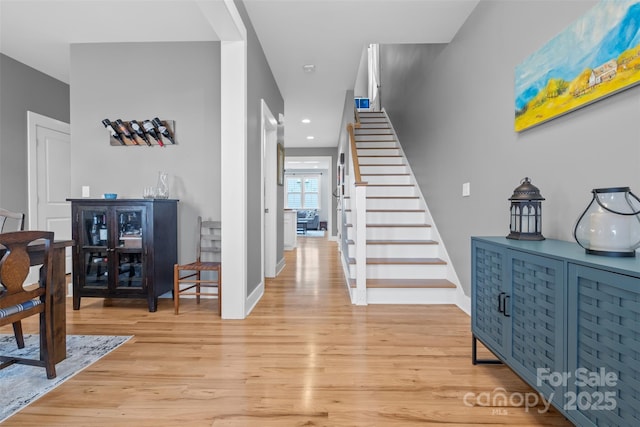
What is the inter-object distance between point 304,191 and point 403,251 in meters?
10.9

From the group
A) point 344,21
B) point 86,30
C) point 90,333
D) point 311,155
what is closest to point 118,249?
point 90,333

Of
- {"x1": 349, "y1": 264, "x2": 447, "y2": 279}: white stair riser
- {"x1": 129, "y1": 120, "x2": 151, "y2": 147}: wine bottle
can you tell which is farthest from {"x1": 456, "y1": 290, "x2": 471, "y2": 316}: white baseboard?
{"x1": 129, "y1": 120, "x2": 151, "y2": 147}: wine bottle

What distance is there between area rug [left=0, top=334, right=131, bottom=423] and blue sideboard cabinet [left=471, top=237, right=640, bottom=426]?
2.35 m

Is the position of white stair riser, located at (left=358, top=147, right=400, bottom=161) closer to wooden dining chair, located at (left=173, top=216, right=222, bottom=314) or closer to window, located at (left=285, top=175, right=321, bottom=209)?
wooden dining chair, located at (left=173, top=216, right=222, bottom=314)

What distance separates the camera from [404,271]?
3354mm

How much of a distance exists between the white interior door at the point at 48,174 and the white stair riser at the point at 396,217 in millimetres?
3865

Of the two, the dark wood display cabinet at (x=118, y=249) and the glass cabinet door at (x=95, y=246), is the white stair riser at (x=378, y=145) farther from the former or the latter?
the glass cabinet door at (x=95, y=246)

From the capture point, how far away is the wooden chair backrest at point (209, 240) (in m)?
3.28

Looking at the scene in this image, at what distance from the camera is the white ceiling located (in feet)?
9.05

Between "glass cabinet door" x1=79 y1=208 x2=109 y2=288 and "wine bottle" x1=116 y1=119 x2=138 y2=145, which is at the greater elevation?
"wine bottle" x1=116 y1=119 x2=138 y2=145

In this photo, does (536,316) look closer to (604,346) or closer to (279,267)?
(604,346)

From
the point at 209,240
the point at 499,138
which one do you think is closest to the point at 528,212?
the point at 499,138

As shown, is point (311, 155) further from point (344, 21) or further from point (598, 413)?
point (598, 413)

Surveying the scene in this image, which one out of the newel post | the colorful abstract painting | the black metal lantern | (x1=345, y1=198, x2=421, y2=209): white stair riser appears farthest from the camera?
(x1=345, y1=198, x2=421, y2=209): white stair riser
